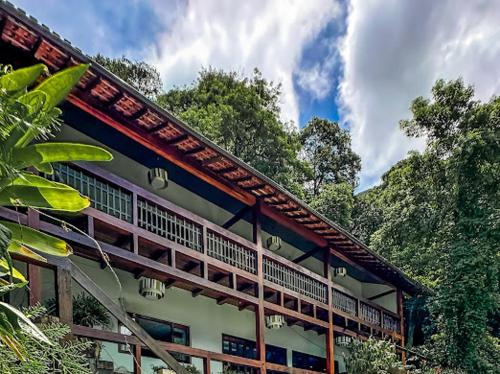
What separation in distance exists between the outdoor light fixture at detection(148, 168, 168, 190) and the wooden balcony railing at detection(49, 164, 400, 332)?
75 cm

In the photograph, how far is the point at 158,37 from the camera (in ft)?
42.6

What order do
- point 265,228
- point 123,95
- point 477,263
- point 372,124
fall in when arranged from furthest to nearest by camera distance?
point 372,124 → point 477,263 → point 265,228 → point 123,95

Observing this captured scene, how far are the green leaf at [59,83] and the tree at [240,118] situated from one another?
1776 cm

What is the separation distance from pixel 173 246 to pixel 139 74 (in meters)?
16.1

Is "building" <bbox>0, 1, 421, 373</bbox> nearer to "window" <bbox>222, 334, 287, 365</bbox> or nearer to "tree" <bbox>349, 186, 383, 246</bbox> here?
"window" <bbox>222, 334, 287, 365</bbox>

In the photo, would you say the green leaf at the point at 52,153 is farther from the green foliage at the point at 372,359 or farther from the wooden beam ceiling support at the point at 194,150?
the green foliage at the point at 372,359

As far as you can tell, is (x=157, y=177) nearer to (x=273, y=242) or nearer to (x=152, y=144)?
(x=152, y=144)

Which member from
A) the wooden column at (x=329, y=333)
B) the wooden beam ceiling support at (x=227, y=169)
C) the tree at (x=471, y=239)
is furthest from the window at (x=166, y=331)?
the tree at (x=471, y=239)

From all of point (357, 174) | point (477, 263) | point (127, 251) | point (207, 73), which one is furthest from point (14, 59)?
point (357, 174)

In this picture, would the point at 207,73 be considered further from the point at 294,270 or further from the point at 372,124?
the point at 294,270

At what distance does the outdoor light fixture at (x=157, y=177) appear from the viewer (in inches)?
352

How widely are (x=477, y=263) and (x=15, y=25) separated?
13168 millimetres

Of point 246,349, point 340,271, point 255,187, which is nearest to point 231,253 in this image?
point 255,187

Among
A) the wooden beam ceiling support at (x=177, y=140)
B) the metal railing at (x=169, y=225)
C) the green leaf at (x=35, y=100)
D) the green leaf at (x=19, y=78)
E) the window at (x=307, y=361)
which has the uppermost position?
the wooden beam ceiling support at (x=177, y=140)
